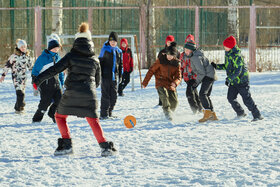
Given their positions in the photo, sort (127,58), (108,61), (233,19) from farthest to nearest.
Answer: (233,19), (127,58), (108,61)

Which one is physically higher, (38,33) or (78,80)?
(38,33)

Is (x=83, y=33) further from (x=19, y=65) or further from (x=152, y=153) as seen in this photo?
(x=19, y=65)

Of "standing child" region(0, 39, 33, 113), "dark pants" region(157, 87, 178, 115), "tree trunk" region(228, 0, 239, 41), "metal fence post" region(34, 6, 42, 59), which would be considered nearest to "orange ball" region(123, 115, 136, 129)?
"dark pants" region(157, 87, 178, 115)

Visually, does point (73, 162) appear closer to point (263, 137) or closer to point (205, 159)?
point (205, 159)

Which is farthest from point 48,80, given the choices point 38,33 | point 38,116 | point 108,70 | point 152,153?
point 38,33

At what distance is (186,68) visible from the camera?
904 centimetres

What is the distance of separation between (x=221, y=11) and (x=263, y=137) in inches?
988

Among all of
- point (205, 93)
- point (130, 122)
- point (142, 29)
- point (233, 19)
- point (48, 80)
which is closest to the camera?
point (130, 122)

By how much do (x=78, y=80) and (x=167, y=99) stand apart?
3013 mm

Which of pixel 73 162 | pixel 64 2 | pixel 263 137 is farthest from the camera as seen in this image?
pixel 64 2

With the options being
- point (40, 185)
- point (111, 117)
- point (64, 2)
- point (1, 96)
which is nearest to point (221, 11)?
point (64, 2)

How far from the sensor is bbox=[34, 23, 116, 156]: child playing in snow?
19.5 feet

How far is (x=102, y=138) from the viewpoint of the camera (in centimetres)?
596

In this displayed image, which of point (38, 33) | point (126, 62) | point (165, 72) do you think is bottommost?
point (165, 72)
